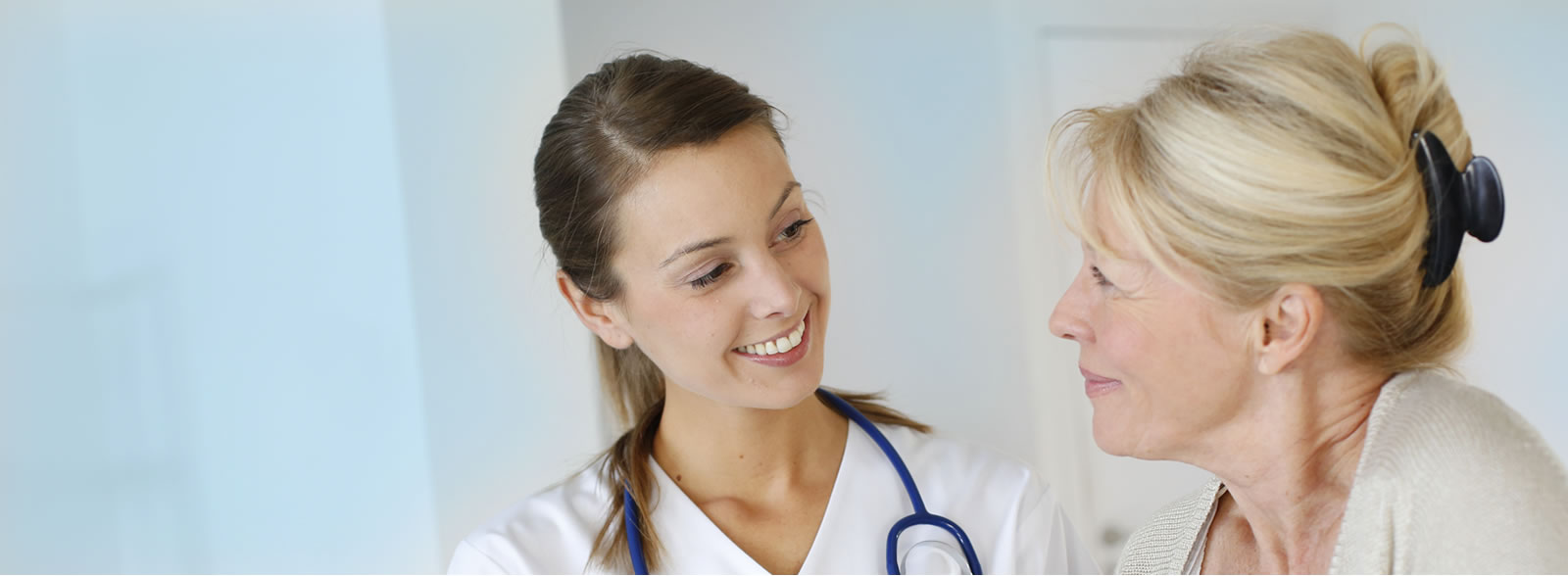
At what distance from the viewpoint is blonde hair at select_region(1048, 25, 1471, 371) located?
36.4 inches

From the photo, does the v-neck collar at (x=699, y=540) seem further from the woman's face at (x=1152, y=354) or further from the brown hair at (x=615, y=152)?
the woman's face at (x=1152, y=354)

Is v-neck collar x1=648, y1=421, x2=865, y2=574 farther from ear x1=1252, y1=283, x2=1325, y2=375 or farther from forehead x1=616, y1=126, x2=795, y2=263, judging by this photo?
ear x1=1252, y1=283, x2=1325, y2=375

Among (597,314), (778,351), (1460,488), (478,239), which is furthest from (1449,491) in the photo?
(478,239)

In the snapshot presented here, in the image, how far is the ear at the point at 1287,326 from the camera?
97cm

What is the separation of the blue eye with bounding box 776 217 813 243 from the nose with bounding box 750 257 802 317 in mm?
57

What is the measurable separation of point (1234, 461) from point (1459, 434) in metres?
0.21

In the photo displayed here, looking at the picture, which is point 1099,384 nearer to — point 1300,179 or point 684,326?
point 1300,179

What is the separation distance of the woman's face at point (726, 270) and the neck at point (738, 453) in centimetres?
9

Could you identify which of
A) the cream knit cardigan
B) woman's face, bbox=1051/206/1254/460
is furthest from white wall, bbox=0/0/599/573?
the cream knit cardigan

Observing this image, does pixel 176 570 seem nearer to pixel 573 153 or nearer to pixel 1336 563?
pixel 573 153

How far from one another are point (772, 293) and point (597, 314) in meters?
0.27

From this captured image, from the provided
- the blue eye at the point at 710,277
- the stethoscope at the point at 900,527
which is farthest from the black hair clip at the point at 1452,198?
the blue eye at the point at 710,277

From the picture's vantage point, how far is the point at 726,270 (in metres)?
1.33

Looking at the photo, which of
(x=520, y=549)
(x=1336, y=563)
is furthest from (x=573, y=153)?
(x=1336, y=563)
